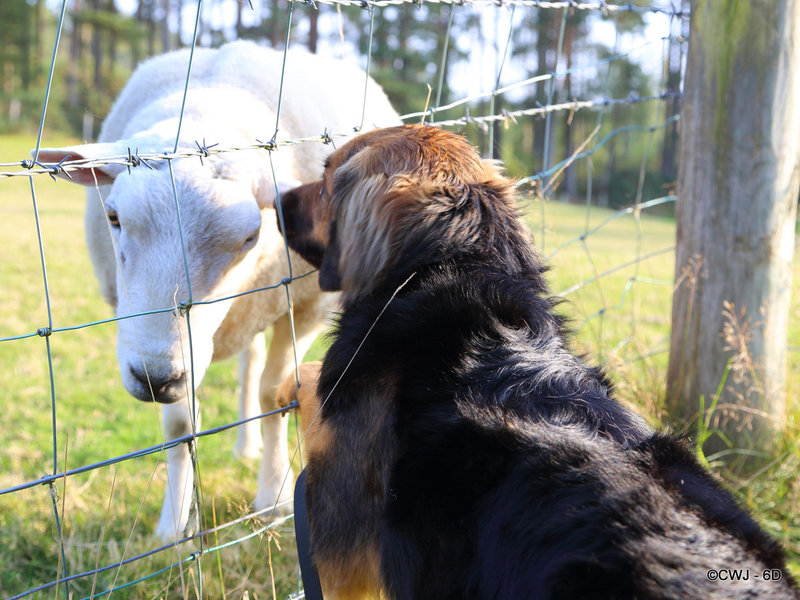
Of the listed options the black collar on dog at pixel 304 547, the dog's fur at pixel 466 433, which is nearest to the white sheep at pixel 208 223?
the black collar on dog at pixel 304 547

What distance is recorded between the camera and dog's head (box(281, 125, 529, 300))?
2020 millimetres

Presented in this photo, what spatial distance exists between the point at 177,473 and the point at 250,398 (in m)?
0.94

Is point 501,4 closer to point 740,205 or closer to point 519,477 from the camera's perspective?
point 740,205

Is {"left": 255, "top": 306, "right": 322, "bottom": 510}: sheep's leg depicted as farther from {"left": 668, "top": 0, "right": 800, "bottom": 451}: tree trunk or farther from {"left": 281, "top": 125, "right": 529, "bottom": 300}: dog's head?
{"left": 668, "top": 0, "right": 800, "bottom": 451}: tree trunk

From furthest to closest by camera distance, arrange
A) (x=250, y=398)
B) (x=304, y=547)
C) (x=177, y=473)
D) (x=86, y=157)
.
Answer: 1. (x=250, y=398)
2. (x=177, y=473)
3. (x=86, y=157)
4. (x=304, y=547)

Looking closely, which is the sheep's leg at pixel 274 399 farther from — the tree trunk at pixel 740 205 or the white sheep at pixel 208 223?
the tree trunk at pixel 740 205

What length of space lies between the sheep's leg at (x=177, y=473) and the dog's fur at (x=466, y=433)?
41.7 inches

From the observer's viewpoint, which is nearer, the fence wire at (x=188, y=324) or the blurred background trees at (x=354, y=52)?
the fence wire at (x=188, y=324)

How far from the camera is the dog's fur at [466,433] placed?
140 centimetres

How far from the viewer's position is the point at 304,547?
203 cm

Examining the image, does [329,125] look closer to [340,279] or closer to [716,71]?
[340,279]

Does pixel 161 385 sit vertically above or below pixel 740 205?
below

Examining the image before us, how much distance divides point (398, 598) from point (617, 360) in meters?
2.15

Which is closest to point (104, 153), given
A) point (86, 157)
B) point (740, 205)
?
point (86, 157)
